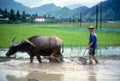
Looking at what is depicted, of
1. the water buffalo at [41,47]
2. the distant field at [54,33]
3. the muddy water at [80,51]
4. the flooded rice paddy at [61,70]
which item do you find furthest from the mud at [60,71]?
the distant field at [54,33]

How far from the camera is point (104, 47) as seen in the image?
1312 centimetres

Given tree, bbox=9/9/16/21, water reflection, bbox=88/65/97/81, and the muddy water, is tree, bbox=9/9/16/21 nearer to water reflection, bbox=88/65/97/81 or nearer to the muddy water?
the muddy water

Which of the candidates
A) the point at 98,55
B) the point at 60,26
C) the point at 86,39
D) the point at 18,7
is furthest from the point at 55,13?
the point at 98,55

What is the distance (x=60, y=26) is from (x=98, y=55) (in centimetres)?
449

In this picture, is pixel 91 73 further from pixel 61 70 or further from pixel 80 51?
pixel 80 51

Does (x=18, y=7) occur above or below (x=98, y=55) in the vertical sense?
above

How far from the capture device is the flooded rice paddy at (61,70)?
6898 mm

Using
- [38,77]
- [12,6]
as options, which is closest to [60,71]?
[38,77]

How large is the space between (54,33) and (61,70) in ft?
21.4

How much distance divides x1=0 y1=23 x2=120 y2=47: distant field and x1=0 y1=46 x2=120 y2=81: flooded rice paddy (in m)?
2.59

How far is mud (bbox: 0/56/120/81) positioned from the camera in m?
6.89

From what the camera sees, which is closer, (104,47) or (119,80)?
(119,80)

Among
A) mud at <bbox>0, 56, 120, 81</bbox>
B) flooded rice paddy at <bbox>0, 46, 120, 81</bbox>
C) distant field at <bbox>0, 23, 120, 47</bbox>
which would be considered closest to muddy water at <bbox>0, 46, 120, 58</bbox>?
distant field at <bbox>0, 23, 120, 47</bbox>

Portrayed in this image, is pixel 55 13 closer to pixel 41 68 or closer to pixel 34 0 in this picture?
pixel 34 0
